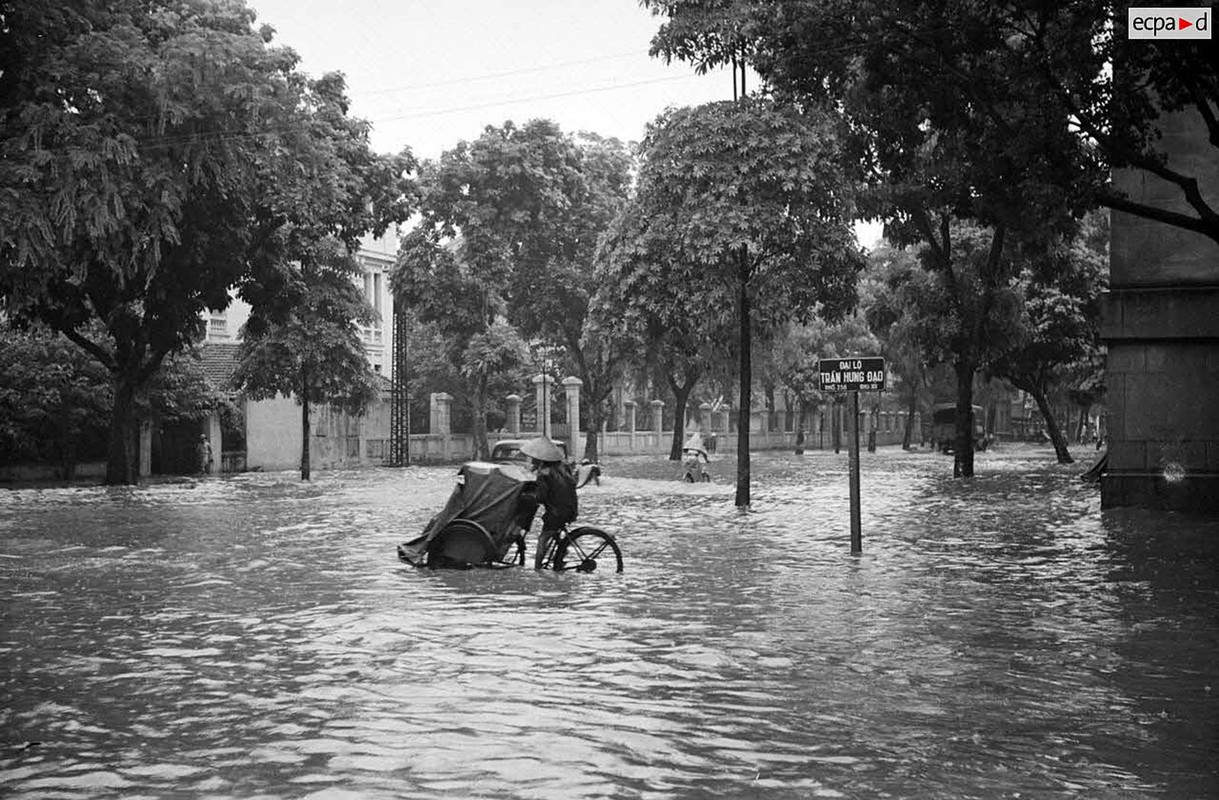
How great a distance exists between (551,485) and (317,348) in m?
29.7

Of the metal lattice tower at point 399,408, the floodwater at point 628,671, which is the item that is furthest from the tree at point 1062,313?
the floodwater at point 628,671

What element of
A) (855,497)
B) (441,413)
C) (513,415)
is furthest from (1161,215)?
(513,415)

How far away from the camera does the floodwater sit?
5.99m

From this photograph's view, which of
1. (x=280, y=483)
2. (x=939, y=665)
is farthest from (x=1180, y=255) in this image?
(x=280, y=483)

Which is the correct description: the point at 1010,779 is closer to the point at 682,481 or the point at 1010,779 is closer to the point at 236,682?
the point at 236,682

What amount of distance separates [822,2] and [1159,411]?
379 inches

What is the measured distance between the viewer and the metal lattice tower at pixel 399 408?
172 ft

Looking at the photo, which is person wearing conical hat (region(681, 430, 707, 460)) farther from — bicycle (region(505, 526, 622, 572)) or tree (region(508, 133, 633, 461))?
bicycle (region(505, 526, 622, 572))

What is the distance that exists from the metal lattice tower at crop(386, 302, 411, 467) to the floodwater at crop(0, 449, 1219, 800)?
34.2 metres

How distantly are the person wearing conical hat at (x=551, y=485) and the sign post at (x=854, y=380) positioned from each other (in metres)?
3.73

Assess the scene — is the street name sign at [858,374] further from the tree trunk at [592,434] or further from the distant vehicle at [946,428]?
the distant vehicle at [946,428]

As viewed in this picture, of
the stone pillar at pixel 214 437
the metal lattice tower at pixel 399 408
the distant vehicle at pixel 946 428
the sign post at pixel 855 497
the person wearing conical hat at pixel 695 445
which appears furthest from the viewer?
the distant vehicle at pixel 946 428

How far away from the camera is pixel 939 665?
→ 341 inches

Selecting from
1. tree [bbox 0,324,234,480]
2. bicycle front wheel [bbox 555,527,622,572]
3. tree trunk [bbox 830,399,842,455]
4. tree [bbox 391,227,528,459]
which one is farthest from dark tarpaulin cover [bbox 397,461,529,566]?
tree trunk [bbox 830,399,842,455]
